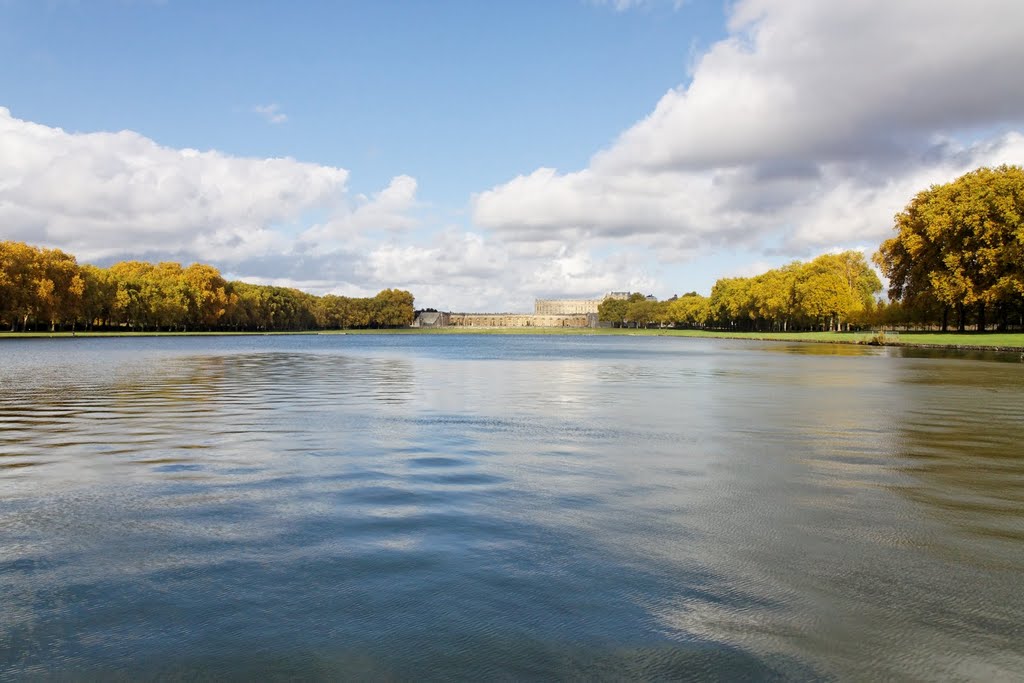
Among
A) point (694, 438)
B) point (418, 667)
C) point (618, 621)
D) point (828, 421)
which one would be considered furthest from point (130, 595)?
point (828, 421)

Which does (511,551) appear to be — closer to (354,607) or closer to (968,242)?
(354,607)

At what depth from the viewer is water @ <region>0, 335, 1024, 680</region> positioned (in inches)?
239

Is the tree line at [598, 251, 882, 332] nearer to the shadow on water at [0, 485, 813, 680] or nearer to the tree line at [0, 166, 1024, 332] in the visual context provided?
the tree line at [0, 166, 1024, 332]

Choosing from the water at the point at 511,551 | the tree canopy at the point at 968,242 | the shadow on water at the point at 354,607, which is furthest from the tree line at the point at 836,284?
the shadow on water at the point at 354,607

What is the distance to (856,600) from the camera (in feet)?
23.5

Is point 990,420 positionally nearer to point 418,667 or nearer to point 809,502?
point 809,502

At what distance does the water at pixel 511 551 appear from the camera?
607cm

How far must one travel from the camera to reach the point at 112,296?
13350 cm

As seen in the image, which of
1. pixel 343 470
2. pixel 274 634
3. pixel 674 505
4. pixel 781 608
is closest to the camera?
pixel 274 634

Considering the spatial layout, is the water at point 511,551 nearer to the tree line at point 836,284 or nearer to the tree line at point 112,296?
the tree line at point 836,284

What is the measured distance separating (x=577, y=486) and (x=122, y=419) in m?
15.4

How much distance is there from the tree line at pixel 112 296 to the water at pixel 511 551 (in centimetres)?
10679

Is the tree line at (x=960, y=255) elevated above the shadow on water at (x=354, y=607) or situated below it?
above

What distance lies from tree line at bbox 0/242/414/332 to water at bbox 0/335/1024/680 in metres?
107
